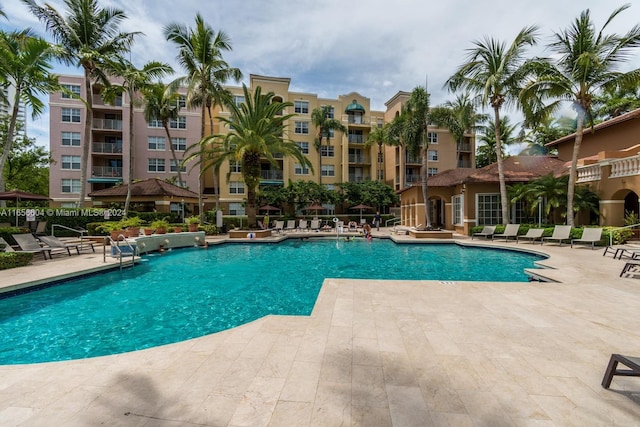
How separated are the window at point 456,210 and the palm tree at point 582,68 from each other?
744cm

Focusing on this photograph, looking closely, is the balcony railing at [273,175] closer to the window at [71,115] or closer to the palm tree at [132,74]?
the palm tree at [132,74]

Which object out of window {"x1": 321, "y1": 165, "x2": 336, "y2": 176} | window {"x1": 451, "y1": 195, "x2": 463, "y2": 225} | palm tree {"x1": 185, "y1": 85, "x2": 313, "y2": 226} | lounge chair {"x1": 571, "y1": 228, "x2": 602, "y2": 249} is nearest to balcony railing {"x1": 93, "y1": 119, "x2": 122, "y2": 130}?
palm tree {"x1": 185, "y1": 85, "x2": 313, "y2": 226}

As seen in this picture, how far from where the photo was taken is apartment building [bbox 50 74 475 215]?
32125 mm

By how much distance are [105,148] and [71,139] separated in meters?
4.01

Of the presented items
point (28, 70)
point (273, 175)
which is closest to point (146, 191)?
point (28, 70)

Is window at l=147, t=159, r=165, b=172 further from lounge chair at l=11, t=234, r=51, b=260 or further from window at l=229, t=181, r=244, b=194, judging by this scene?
lounge chair at l=11, t=234, r=51, b=260

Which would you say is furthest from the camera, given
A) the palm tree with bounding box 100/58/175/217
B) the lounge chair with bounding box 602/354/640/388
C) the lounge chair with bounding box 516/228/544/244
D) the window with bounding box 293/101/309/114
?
the window with bounding box 293/101/309/114

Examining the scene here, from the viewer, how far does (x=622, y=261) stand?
1005cm

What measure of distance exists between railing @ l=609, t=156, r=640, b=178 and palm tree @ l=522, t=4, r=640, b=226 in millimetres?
1987

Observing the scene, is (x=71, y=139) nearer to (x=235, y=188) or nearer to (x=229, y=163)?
(x=235, y=188)

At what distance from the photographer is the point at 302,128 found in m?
37.1

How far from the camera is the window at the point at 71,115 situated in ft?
106

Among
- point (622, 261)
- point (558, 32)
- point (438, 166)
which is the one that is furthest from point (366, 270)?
point (438, 166)

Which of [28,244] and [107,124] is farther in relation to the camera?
[107,124]
